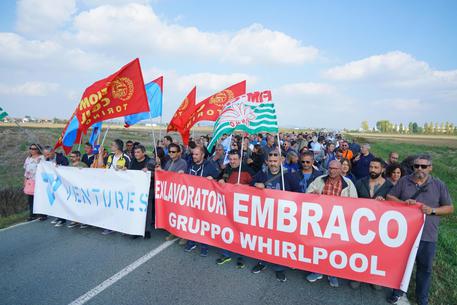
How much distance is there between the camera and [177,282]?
3824mm

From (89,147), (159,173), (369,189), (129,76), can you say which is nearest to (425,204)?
(369,189)

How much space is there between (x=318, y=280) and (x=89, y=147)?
755cm

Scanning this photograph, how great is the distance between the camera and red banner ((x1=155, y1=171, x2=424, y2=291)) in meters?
3.42

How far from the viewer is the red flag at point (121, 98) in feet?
18.8

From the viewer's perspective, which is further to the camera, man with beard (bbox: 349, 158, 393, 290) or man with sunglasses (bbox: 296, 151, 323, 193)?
man with sunglasses (bbox: 296, 151, 323, 193)

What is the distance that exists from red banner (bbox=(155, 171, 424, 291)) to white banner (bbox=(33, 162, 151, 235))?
1030mm

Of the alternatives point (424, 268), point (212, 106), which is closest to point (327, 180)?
point (424, 268)

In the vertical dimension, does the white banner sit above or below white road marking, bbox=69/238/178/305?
above

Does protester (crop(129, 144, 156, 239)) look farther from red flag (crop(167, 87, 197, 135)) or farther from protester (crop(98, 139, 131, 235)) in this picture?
red flag (crop(167, 87, 197, 135))

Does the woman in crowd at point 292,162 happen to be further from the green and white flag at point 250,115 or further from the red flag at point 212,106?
the red flag at point 212,106

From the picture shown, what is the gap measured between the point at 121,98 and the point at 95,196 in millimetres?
2102

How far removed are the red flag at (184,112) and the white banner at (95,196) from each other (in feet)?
9.49

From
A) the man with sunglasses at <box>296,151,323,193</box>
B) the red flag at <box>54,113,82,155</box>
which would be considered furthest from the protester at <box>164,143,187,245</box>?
the man with sunglasses at <box>296,151,323,193</box>

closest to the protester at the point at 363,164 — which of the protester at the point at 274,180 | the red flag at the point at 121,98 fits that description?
the protester at the point at 274,180
